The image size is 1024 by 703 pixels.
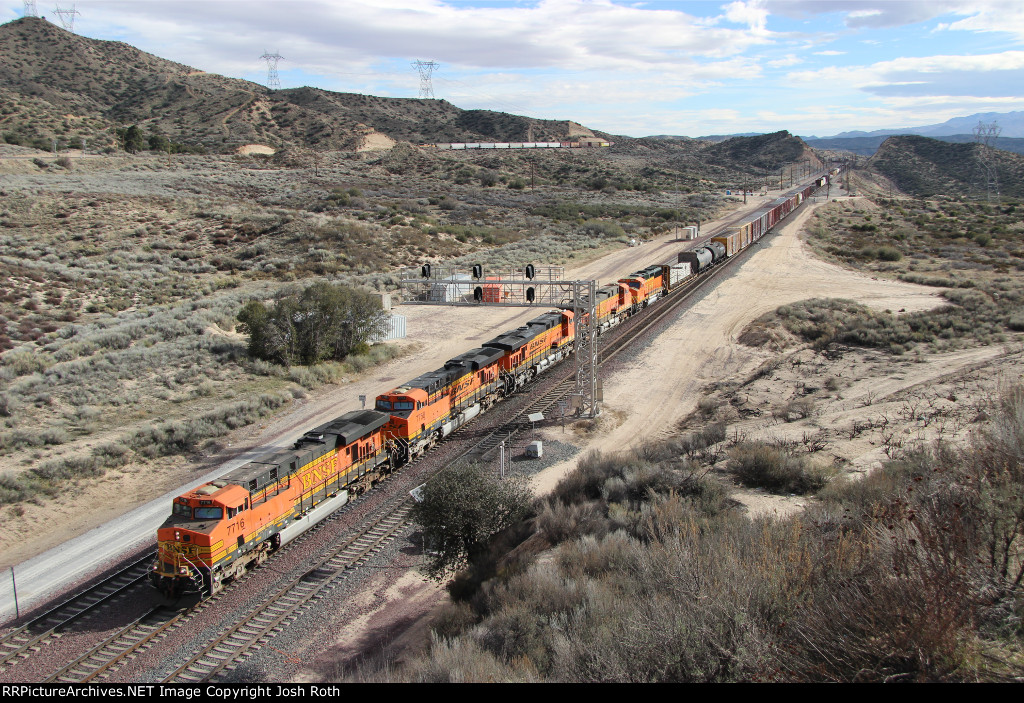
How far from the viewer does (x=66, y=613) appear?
57.2 feet

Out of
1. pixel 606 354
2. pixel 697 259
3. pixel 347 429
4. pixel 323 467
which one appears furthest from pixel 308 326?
pixel 697 259

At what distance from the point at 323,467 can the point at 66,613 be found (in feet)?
24.6

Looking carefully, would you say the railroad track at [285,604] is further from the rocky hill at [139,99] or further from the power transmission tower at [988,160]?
the power transmission tower at [988,160]

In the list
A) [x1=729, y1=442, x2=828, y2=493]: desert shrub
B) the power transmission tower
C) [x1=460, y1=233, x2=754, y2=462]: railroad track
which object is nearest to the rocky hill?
[x1=460, y1=233, x2=754, y2=462]: railroad track

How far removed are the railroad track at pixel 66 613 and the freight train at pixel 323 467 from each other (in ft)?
5.57

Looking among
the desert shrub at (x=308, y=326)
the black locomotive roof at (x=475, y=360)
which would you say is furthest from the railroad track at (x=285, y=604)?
the desert shrub at (x=308, y=326)

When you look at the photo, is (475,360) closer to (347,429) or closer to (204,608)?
(347,429)

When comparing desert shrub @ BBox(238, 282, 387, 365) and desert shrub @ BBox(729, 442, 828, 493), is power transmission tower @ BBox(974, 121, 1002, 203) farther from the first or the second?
desert shrub @ BBox(729, 442, 828, 493)

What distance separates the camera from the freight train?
57.3 ft

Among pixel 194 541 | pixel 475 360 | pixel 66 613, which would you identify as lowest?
pixel 66 613

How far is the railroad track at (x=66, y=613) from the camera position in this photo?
631 inches
